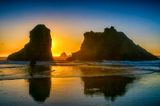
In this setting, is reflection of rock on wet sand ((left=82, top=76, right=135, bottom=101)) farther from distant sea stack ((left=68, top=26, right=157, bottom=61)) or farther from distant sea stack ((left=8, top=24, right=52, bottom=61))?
distant sea stack ((left=8, top=24, right=52, bottom=61))

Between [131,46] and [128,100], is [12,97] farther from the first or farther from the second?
[131,46]

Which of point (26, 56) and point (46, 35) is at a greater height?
point (46, 35)

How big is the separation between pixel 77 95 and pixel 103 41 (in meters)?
135

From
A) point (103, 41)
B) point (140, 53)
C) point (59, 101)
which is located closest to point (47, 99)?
point (59, 101)

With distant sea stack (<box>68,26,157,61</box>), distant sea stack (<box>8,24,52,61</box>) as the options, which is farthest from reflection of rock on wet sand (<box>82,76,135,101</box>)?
distant sea stack (<box>8,24,52,61</box>)

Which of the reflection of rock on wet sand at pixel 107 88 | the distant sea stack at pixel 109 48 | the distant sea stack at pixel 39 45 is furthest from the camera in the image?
the distant sea stack at pixel 39 45

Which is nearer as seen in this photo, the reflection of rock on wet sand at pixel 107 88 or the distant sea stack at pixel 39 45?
the reflection of rock on wet sand at pixel 107 88

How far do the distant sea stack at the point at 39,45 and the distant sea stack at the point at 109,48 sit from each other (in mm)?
17953

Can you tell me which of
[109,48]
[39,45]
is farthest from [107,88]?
[39,45]

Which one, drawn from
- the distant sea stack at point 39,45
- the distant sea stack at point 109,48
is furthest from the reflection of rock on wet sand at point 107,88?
the distant sea stack at point 39,45

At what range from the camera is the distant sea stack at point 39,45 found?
150 meters

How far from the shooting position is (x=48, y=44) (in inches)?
6211

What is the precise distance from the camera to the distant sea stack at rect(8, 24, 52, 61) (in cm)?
15038

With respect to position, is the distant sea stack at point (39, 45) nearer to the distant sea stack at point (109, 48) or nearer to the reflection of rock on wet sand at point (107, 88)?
the distant sea stack at point (109, 48)
